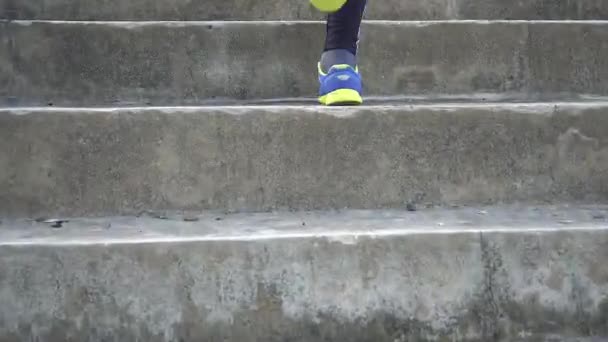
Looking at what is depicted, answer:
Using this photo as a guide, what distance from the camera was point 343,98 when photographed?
5.64 feet

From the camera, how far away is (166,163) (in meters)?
1.49

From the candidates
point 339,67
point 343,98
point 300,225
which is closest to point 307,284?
point 300,225

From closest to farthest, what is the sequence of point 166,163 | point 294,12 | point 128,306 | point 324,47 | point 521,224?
point 128,306
point 521,224
point 166,163
point 324,47
point 294,12

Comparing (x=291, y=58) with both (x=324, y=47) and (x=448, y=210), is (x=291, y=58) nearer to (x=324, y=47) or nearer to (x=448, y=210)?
(x=324, y=47)

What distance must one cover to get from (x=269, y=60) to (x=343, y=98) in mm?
324

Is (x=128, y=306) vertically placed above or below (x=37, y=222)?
below

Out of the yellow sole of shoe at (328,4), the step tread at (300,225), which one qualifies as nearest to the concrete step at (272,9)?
the yellow sole of shoe at (328,4)

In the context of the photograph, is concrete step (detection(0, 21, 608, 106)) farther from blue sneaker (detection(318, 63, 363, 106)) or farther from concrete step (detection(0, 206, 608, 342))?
concrete step (detection(0, 206, 608, 342))

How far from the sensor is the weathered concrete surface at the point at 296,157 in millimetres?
1458

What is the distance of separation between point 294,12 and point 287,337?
4.46ft

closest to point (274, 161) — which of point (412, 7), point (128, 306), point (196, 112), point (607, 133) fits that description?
point (196, 112)

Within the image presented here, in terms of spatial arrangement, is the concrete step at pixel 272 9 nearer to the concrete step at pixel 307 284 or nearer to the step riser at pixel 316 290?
the concrete step at pixel 307 284

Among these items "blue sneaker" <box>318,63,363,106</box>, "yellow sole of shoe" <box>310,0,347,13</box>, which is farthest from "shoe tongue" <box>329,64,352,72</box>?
"yellow sole of shoe" <box>310,0,347,13</box>

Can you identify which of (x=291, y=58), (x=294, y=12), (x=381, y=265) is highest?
(x=294, y=12)
